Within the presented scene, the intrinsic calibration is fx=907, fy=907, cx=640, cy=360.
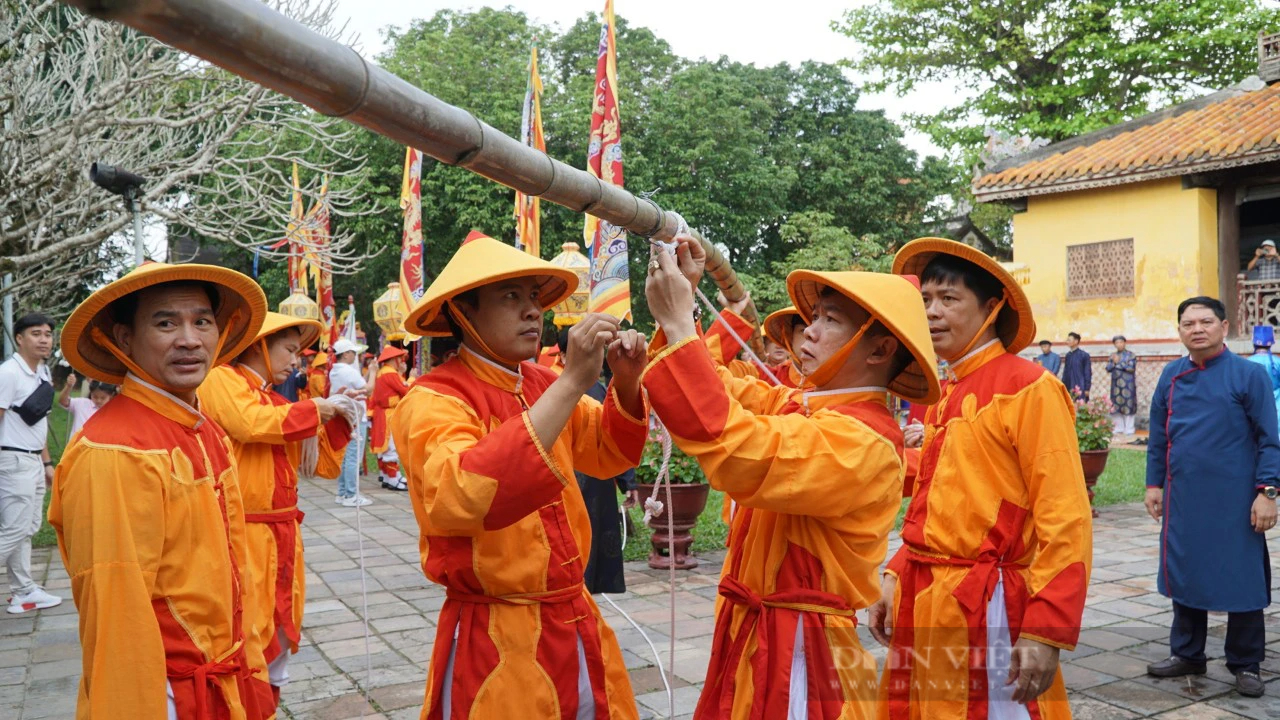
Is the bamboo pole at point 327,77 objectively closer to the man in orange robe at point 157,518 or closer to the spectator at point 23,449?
the man in orange robe at point 157,518

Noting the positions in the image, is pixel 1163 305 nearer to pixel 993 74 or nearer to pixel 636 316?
pixel 993 74

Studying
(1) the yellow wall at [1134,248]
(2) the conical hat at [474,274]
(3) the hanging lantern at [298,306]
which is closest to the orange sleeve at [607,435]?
(2) the conical hat at [474,274]

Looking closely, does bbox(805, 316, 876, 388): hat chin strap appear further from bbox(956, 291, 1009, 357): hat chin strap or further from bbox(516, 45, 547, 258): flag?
bbox(516, 45, 547, 258): flag

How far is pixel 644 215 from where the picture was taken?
90.0 inches

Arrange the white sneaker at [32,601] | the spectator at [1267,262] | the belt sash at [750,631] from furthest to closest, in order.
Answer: the spectator at [1267,262] < the white sneaker at [32,601] < the belt sash at [750,631]

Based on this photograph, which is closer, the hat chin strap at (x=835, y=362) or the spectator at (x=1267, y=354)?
the hat chin strap at (x=835, y=362)

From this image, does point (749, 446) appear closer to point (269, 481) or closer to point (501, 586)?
point (501, 586)

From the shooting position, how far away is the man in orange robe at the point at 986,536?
9.56 feet

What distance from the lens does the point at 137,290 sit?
271cm

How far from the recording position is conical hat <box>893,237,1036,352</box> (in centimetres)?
335

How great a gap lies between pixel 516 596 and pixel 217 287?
142cm

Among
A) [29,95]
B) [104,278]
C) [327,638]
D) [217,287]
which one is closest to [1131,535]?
[327,638]

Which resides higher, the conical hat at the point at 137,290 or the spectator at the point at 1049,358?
the spectator at the point at 1049,358

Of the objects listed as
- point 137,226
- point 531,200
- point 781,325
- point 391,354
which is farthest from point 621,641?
point 391,354
